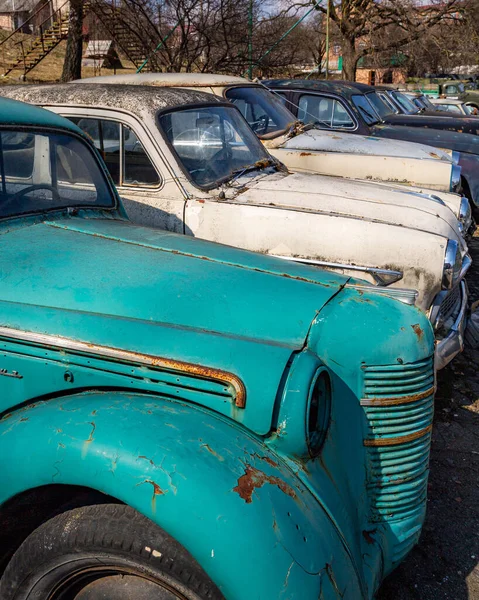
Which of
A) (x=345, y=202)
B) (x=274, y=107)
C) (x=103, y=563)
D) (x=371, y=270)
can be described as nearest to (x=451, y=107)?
(x=274, y=107)

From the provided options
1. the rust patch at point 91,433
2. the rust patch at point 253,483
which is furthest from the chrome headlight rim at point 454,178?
the rust patch at point 91,433

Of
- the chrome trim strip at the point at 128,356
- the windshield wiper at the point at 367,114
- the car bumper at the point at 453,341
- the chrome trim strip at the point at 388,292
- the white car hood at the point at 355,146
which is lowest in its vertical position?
the car bumper at the point at 453,341

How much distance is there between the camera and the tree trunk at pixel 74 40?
13805mm

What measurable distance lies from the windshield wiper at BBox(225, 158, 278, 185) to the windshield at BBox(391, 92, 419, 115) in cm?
783

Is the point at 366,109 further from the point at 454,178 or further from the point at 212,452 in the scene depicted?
the point at 212,452

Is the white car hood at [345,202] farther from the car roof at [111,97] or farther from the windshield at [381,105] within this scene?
the windshield at [381,105]

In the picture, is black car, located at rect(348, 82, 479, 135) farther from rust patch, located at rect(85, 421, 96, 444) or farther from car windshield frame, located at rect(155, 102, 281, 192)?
rust patch, located at rect(85, 421, 96, 444)

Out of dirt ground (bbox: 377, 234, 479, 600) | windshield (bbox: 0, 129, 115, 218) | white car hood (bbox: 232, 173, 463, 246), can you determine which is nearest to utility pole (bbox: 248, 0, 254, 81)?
white car hood (bbox: 232, 173, 463, 246)

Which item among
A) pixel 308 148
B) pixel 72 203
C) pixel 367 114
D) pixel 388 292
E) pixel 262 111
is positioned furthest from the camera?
pixel 367 114

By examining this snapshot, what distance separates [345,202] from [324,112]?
527cm

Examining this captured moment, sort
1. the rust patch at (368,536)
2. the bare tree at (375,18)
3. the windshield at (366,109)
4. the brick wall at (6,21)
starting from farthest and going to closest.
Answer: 1. the brick wall at (6,21)
2. the bare tree at (375,18)
3. the windshield at (366,109)
4. the rust patch at (368,536)

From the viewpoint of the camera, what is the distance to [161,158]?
15.3 ft

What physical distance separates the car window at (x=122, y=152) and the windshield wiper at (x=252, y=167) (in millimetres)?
592

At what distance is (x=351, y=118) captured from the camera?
31.6 ft
